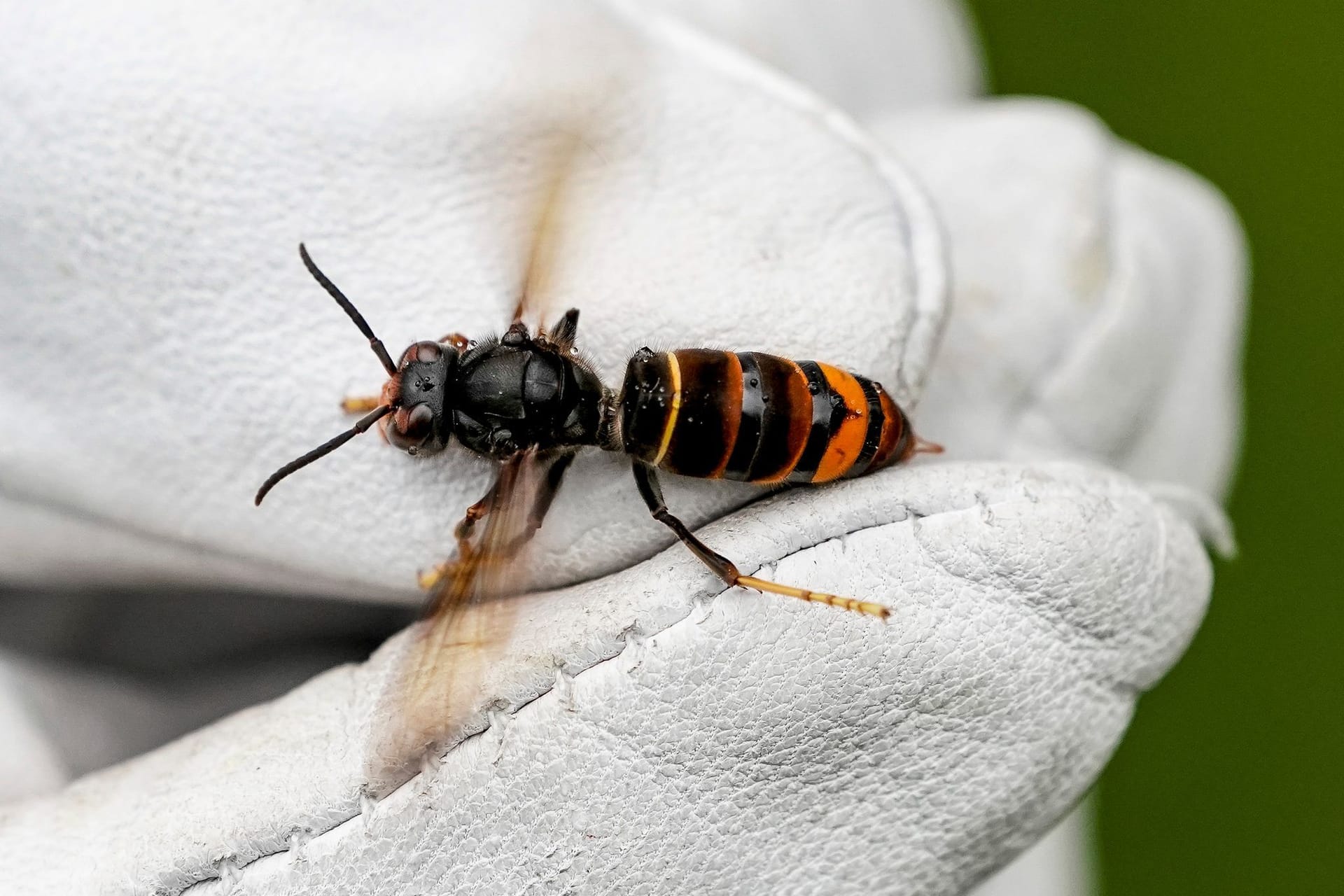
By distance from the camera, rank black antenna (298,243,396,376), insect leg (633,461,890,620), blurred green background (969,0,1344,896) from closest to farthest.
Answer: insect leg (633,461,890,620) < black antenna (298,243,396,376) < blurred green background (969,0,1344,896)

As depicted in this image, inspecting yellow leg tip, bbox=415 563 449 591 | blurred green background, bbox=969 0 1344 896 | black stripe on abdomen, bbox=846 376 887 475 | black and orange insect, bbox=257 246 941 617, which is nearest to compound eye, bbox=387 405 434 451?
black and orange insect, bbox=257 246 941 617

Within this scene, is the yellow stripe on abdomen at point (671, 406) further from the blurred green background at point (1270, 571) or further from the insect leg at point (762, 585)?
the blurred green background at point (1270, 571)

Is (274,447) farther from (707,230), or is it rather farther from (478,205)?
(707,230)

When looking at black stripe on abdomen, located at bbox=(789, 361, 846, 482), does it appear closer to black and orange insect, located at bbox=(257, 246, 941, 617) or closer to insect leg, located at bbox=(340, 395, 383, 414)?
black and orange insect, located at bbox=(257, 246, 941, 617)

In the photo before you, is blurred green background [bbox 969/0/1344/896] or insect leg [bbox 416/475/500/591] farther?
blurred green background [bbox 969/0/1344/896]

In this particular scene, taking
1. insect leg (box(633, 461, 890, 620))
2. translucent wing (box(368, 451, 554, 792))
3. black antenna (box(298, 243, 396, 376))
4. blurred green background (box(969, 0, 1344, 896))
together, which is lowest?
blurred green background (box(969, 0, 1344, 896))

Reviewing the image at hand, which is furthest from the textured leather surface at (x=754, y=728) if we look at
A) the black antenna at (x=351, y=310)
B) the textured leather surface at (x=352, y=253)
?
the black antenna at (x=351, y=310)

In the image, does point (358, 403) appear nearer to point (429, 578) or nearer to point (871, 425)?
point (429, 578)
